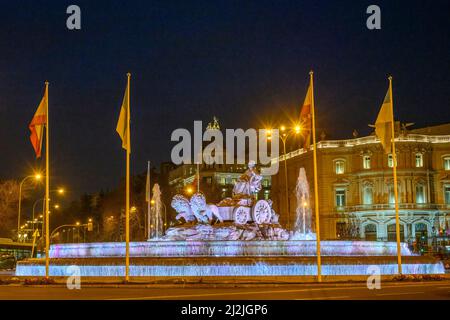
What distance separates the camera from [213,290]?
995 inches

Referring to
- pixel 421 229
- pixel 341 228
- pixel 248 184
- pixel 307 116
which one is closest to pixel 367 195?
pixel 341 228

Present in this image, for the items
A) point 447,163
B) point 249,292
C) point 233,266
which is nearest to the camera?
point 249,292

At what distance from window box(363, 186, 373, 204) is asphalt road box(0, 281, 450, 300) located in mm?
77940

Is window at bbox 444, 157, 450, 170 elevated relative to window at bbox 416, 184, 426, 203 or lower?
elevated

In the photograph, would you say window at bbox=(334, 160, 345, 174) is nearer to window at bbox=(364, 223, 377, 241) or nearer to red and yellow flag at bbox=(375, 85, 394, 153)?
window at bbox=(364, 223, 377, 241)

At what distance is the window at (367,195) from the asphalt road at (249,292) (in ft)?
256

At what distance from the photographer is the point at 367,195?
106188 mm

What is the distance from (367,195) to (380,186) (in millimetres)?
2694

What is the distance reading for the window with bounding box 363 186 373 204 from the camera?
347 feet

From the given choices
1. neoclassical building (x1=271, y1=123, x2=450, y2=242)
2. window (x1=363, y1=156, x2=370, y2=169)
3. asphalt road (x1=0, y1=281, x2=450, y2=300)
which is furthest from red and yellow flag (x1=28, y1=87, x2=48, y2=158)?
window (x1=363, y1=156, x2=370, y2=169)

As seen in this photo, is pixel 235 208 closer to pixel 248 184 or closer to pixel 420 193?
pixel 248 184

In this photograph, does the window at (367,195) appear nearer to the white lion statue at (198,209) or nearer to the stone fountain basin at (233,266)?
the white lion statue at (198,209)

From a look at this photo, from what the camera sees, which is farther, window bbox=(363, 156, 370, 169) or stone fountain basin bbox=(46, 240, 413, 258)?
window bbox=(363, 156, 370, 169)
